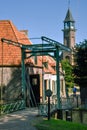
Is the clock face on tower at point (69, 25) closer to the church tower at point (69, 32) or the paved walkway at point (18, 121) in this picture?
the church tower at point (69, 32)

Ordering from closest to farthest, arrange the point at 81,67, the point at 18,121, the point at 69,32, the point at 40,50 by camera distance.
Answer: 1. the point at 18,121
2. the point at 40,50
3. the point at 81,67
4. the point at 69,32

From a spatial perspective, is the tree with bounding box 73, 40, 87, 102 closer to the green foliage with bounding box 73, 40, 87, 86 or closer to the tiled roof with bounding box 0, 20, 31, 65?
the green foliage with bounding box 73, 40, 87, 86

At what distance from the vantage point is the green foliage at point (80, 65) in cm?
4209

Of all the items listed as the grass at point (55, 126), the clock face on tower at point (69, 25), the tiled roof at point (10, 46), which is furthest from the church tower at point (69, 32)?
the grass at point (55, 126)

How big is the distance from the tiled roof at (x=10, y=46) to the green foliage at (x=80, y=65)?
5.47 m

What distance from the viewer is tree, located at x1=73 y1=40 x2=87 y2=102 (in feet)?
138

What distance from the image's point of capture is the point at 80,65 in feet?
140

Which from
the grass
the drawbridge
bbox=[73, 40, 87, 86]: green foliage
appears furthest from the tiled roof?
the grass

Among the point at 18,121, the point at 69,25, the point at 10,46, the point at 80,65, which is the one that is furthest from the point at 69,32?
the point at 18,121

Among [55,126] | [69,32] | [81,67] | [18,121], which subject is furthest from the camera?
[69,32]

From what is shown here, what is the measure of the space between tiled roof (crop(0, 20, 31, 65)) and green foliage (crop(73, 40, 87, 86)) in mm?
5466

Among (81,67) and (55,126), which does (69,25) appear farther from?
(55,126)

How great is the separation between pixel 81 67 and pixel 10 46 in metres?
7.75

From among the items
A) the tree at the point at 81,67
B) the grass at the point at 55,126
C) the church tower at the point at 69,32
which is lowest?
the grass at the point at 55,126
